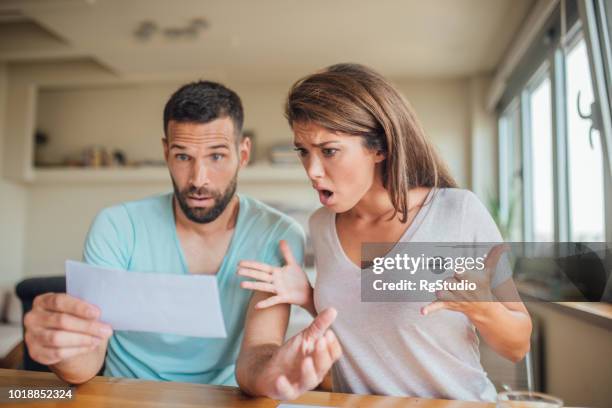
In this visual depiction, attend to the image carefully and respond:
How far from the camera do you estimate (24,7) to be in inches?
96.6

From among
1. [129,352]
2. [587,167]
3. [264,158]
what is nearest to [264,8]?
[264,158]

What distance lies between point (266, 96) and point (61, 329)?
2577 mm

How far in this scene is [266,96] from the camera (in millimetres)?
3139

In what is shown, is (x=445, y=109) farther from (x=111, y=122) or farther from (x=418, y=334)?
(x=418, y=334)

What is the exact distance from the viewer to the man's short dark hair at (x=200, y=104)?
0.96 meters

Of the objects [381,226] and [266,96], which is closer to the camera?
[381,226]

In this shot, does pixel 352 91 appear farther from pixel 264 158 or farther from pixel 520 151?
pixel 264 158

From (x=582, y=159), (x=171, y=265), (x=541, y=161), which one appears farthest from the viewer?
(x=541, y=161)

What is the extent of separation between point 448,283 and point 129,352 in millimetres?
715

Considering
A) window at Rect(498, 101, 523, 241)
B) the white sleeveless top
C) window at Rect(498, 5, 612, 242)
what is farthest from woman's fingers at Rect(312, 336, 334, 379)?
window at Rect(498, 101, 523, 241)

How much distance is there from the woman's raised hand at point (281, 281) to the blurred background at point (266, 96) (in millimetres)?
860

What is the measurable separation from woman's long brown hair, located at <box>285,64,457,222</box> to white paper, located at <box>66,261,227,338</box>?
0.35 meters

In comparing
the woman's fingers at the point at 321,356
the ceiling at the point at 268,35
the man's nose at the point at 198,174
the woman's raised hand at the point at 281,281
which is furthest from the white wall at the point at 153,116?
the woman's fingers at the point at 321,356

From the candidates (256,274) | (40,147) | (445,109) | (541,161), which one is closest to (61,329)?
(256,274)
